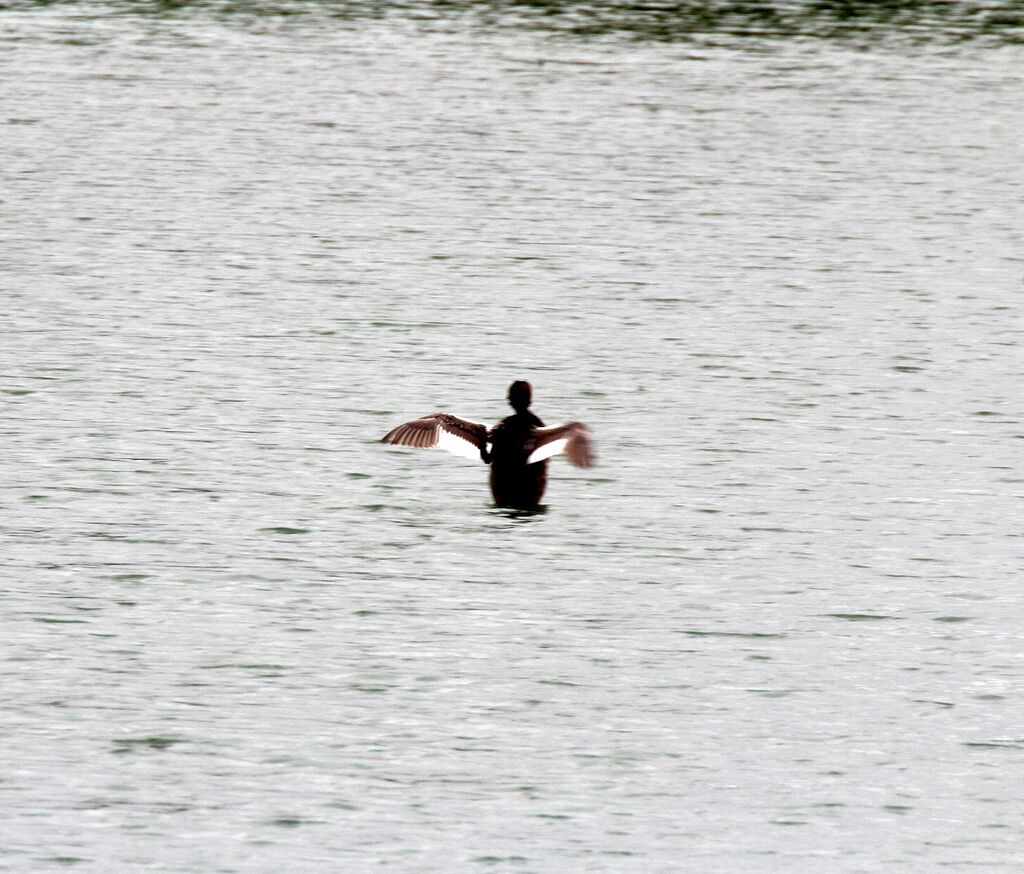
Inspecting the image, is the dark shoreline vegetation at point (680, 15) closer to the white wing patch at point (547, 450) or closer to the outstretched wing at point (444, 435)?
the outstretched wing at point (444, 435)

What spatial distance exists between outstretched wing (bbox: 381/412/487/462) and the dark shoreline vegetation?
2211cm

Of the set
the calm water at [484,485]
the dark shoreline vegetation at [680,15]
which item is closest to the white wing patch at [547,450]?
the calm water at [484,485]

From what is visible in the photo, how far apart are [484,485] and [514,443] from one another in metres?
1.37

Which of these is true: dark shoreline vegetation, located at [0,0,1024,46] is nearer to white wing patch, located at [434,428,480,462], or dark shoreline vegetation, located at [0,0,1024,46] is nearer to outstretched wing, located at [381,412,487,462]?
outstretched wing, located at [381,412,487,462]

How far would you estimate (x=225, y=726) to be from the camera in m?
11.2

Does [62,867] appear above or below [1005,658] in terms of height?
above

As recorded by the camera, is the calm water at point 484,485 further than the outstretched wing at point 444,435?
No

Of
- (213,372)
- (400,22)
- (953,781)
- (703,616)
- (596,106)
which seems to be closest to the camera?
(953,781)

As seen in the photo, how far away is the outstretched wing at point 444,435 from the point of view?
14.8 metres

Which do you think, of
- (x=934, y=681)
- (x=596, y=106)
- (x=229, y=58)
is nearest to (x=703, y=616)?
(x=934, y=681)

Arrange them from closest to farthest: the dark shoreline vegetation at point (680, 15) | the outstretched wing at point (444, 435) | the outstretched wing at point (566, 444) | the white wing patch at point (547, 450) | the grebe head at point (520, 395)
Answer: the outstretched wing at point (566, 444) < the white wing patch at point (547, 450) < the grebe head at point (520, 395) < the outstretched wing at point (444, 435) < the dark shoreline vegetation at point (680, 15)

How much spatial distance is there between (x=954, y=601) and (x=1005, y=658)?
98cm

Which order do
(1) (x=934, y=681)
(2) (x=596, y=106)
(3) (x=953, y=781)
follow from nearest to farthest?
(3) (x=953, y=781), (1) (x=934, y=681), (2) (x=596, y=106)

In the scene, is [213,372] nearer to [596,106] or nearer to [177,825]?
[177,825]
